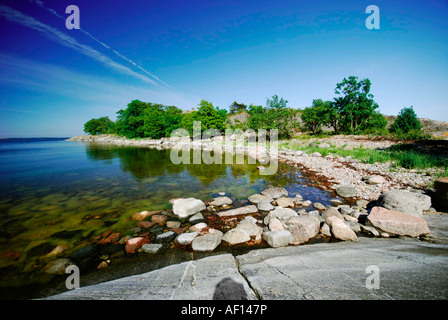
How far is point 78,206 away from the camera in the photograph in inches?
259

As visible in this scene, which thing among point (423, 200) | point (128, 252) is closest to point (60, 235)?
point (128, 252)

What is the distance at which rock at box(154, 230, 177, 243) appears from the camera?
433 cm

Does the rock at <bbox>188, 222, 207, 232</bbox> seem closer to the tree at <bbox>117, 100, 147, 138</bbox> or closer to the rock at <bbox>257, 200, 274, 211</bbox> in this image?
the rock at <bbox>257, 200, 274, 211</bbox>

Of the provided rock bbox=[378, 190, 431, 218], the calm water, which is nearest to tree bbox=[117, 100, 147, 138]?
the calm water

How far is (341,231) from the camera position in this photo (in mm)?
4199

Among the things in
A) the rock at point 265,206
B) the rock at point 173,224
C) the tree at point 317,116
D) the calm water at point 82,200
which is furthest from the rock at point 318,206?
the tree at point 317,116

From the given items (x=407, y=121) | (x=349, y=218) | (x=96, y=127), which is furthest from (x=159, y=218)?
(x=96, y=127)

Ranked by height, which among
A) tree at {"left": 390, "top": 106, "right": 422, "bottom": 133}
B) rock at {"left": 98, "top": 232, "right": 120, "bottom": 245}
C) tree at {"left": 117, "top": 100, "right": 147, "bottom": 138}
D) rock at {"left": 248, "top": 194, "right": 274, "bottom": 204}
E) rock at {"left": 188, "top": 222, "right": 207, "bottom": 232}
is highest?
tree at {"left": 117, "top": 100, "right": 147, "bottom": 138}

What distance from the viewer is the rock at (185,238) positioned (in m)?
4.18

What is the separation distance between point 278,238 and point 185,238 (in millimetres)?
2423

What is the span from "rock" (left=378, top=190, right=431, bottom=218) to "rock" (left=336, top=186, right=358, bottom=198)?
69.4 inches
